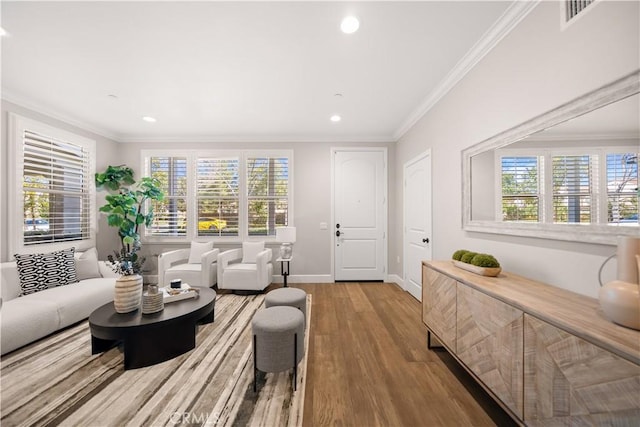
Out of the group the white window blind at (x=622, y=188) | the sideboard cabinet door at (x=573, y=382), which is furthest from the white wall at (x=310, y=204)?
the sideboard cabinet door at (x=573, y=382)

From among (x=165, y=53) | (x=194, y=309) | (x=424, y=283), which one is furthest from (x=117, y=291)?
(x=424, y=283)

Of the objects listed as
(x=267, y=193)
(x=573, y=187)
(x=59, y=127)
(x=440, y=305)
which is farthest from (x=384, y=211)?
(x=59, y=127)

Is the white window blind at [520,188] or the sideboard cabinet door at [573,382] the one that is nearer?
the sideboard cabinet door at [573,382]

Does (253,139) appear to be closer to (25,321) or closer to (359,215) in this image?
(359,215)

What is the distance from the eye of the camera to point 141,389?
5.68 feet

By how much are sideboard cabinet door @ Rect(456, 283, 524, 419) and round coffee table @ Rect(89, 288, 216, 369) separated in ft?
7.33

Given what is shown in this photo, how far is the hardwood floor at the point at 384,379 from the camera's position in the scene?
1.52 metres

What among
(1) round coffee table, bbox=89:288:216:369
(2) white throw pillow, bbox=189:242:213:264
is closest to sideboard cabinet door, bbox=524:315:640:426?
(1) round coffee table, bbox=89:288:216:369

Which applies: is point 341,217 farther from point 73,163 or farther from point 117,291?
point 73,163

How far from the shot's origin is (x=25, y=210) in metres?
3.09

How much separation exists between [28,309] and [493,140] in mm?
4487

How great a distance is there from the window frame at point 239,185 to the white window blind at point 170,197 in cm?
8

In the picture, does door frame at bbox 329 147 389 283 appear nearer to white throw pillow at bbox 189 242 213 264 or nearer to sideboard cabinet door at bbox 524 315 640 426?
white throw pillow at bbox 189 242 213 264

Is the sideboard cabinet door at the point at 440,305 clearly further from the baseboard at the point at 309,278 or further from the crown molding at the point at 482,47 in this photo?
the baseboard at the point at 309,278
